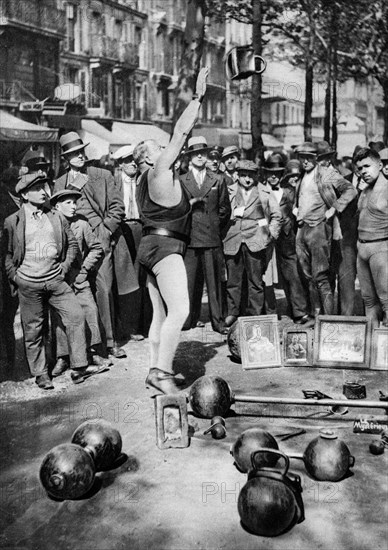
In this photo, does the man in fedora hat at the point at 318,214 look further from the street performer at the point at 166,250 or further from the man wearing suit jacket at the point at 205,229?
the street performer at the point at 166,250

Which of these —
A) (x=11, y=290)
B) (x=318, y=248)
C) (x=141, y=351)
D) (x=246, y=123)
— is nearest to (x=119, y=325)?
(x=141, y=351)

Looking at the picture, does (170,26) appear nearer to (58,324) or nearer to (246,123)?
(246,123)

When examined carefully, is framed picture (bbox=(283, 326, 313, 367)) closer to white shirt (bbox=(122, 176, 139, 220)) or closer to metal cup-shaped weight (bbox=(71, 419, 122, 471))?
white shirt (bbox=(122, 176, 139, 220))

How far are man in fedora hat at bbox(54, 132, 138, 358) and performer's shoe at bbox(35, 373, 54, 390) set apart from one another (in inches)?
47.0

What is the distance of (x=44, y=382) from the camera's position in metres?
7.25

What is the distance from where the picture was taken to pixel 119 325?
30.3 ft

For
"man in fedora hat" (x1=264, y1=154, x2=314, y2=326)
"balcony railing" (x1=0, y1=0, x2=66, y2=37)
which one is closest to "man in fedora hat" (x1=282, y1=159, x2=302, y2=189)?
"man in fedora hat" (x1=264, y1=154, x2=314, y2=326)

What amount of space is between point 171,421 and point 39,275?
8.03ft

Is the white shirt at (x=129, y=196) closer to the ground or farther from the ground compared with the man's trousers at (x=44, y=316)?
farther from the ground

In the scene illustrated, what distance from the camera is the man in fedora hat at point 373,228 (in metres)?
8.02

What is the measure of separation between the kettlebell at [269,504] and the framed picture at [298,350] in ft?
11.6

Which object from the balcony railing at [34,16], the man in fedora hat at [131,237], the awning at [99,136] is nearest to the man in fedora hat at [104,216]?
the man in fedora hat at [131,237]

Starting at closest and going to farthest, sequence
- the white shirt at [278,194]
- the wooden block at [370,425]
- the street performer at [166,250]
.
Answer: the wooden block at [370,425] → the street performer at [166,250] → the white shirt at [278,194]

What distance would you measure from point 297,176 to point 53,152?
18278 mm
